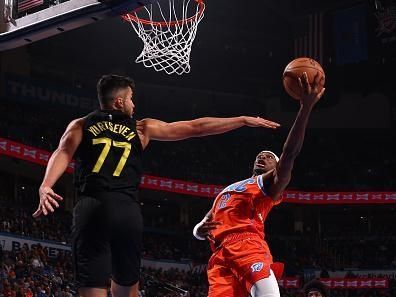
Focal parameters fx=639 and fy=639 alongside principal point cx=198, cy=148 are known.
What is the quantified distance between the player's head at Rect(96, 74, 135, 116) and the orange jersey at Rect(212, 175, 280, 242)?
1.78 m

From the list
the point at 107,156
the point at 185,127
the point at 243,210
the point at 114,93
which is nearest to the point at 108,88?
the point at 114,93

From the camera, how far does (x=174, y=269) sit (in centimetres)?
2436

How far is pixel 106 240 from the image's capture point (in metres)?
3.73

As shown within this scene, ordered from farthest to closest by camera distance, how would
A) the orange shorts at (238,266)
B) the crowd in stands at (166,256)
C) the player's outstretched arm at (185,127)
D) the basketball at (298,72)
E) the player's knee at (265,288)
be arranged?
the crowd in stands at (166,256) → the orange shorts at (238,266) → the player's knee at (265,288) → the basketball at (298,72) → the player's outstretched arm at (185,127)

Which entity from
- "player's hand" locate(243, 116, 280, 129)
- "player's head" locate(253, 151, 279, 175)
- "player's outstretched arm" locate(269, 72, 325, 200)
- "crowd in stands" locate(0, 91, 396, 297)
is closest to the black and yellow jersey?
"player's hand" locate(243, 116, 280, 129)

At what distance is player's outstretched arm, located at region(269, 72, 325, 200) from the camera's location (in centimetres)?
388

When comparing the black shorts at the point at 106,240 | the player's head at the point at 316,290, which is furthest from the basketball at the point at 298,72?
the player's head at the point at 316,290

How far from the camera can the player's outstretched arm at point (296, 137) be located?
3.88 m

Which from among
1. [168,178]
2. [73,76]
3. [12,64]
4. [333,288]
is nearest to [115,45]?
[73,76]

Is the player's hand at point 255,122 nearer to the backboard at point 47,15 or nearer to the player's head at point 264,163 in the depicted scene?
the player's head at point 264,163

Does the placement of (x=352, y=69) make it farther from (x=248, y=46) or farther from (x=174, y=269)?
(x=174, y=269)

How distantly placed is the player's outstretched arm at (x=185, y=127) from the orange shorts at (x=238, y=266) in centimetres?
133

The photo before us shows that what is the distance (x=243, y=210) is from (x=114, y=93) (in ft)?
6.62

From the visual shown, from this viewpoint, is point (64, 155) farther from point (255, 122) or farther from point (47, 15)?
point (47, 15)
